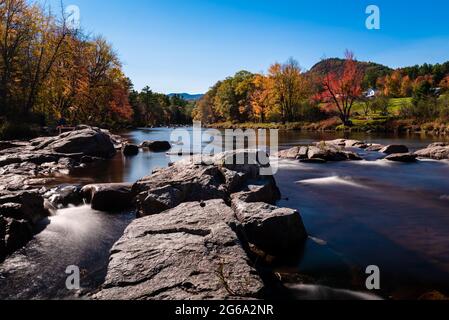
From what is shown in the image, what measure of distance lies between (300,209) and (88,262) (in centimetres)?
640

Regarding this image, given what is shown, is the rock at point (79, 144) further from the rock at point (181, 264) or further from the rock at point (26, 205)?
the rock at point (181, 264)

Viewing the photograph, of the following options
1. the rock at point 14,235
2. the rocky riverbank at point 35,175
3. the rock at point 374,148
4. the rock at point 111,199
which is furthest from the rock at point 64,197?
the rock at point 374,148

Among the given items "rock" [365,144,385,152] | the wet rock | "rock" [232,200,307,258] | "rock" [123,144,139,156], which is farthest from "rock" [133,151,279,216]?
"rock" [365,144,385,152]

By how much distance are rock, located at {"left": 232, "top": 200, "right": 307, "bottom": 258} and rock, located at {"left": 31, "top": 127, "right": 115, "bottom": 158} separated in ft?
55.1

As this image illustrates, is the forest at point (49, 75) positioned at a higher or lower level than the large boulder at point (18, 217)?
higher

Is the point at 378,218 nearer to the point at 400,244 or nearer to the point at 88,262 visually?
the point at 400,244

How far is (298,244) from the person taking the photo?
7.65 metres

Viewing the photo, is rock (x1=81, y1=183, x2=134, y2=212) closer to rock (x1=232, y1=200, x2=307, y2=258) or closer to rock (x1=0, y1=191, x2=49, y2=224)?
rock (x1=0, y1=191, x2=49, y2=224)

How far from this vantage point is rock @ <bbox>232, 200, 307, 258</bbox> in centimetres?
732

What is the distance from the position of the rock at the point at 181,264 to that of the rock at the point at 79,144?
1659cm

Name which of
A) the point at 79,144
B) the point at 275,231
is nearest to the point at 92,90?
the point at 79,144

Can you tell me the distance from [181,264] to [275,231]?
289cm

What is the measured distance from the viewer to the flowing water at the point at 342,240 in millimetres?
6188
